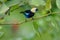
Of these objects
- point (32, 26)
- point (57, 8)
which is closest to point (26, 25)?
point (32, 26)

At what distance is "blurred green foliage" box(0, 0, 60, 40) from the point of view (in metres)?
0.48

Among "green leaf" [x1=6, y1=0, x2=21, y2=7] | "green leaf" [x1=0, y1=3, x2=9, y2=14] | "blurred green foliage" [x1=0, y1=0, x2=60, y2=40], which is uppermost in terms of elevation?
"green leaf" [x1=6, y1=0, x2=21, y2=7]

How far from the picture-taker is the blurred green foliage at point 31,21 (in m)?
0.48

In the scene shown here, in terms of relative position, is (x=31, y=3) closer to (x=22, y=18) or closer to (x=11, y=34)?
(x=22, y=18)

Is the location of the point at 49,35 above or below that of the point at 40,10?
below

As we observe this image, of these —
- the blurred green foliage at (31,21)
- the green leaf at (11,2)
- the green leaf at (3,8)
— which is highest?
the green leaf at (11,2)

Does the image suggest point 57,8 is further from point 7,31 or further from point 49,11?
point 7,31

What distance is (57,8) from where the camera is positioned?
511 mm

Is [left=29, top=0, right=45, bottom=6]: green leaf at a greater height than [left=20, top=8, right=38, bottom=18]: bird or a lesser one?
greater

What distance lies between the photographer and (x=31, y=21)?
509 millimetres

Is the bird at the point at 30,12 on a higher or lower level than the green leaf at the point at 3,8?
lower

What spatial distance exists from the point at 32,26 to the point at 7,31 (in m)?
0.10

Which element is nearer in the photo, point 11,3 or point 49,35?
point 11,3

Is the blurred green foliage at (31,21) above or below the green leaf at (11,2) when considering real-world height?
below
